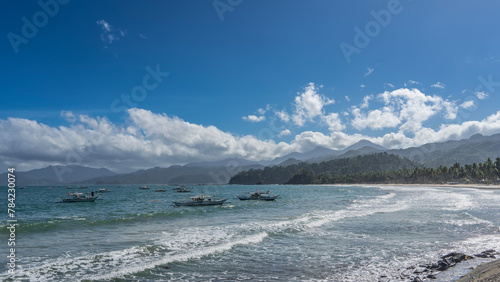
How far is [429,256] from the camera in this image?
55.1ft

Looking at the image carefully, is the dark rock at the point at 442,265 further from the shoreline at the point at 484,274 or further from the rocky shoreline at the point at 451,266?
the shoreline at the point at 484,274

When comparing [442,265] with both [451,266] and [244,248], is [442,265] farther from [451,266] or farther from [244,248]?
[244,248]

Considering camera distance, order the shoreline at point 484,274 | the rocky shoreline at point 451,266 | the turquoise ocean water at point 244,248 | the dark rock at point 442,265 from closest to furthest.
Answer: the shoreline at point 484,274
the rocky shoreline at point 451,266
the dark rock at point 442,265
the turquoise ocean water at point 244,248

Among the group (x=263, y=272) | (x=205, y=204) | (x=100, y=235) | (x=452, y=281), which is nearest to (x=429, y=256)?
(x=452, y=281)

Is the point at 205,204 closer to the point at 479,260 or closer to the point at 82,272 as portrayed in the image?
the point at 82,272

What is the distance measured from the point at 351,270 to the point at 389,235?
10.0 m

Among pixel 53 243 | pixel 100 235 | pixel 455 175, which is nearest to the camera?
pixel 53 243

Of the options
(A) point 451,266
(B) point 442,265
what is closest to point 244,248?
(B) point 442,265

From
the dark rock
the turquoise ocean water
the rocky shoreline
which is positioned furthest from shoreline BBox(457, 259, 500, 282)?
the dark rock

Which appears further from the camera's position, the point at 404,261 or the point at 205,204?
the point at 205,204

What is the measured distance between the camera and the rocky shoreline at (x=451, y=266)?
38.3ft

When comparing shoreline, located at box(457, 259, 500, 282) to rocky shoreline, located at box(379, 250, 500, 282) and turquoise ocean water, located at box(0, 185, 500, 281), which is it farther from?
turquoise ocean water, located at box(0, 185, 500, 281)

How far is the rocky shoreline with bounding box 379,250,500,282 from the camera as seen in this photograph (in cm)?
1169

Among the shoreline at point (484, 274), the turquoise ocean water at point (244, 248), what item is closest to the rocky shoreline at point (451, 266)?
the shoreline at point (484, 274)
